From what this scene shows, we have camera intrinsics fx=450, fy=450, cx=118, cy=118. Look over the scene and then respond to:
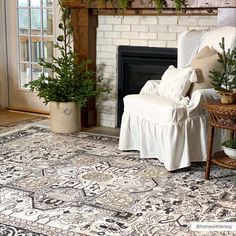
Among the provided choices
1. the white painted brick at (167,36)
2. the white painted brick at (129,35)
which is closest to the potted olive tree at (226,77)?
the white painted brick at (167,36)

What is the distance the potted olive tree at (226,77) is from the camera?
315 cm

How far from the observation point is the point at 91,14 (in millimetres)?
4750

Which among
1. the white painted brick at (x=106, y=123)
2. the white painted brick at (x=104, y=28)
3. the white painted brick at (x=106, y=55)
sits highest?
the white painted brick at (x=104, y=28)

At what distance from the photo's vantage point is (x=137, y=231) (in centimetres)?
244

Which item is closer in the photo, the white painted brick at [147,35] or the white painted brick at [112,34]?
the white painted brick at [147,35]

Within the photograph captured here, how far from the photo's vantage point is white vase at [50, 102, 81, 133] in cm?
455

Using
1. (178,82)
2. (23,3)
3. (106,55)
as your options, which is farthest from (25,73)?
(178,82)

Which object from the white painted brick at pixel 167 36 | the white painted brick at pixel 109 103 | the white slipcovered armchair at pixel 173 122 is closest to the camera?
the white slipcovered armchair at pixel 173 122

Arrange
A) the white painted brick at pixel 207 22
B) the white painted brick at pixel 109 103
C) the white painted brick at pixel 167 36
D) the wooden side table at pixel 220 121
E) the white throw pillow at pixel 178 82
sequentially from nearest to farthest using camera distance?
1. the wooden side table at pixel 220 121
2. the white throw pillow at pixel 178 82
3. the white painted brick at pixel 207 22
4. the white painted brick at pixel 167 36
5. the white painted brick at pixel 109 103

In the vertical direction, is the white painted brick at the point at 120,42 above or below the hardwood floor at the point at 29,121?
above

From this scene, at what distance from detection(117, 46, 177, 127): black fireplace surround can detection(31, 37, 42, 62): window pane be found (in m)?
1.24

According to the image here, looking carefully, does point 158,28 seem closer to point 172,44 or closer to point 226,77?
point 172,44

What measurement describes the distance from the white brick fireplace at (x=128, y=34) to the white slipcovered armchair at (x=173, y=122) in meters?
0.45

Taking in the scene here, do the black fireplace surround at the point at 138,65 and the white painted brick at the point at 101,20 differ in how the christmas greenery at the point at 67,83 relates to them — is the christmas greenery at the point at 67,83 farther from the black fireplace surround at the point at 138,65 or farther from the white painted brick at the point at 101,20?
the white painted brick at the point at 101,20
